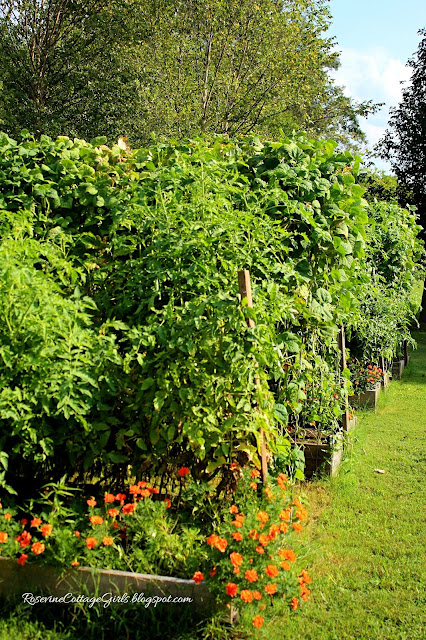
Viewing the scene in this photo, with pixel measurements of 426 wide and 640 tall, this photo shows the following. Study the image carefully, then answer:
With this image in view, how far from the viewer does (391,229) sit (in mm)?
8203

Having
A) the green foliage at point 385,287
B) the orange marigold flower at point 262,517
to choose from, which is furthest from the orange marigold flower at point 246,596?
the green foliage at point 385,287

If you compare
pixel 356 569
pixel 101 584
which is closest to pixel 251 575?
pixel 101 584

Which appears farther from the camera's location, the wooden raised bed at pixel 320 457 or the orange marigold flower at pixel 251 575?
the wooden raised bed at pixel 320 457

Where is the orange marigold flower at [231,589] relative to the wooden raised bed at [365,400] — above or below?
below

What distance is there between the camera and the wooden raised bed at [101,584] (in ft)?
8.69

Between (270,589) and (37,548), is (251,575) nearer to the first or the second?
(270,589)

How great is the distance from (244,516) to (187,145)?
2557 mm

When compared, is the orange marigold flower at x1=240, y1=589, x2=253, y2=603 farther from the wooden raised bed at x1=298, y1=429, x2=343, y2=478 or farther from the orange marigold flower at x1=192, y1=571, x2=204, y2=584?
the wooden raised bed at x1=298, y1=429, x2=343, y2=478

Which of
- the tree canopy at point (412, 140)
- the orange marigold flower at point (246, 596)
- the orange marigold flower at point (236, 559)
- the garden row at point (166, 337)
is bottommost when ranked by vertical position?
the orange marigold flower at point (246, 596)

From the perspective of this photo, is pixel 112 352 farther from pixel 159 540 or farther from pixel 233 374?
pixel 159 540

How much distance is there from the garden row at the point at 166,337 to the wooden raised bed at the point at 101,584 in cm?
7

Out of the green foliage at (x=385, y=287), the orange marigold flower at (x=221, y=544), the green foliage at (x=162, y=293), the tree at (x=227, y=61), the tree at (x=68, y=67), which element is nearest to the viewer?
the orange marigold flower at (x=221, y=544)

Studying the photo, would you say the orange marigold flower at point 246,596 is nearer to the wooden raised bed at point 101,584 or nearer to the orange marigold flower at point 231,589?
the orange marigold flower at point 231,589

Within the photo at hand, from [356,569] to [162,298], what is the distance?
1.86 meters
